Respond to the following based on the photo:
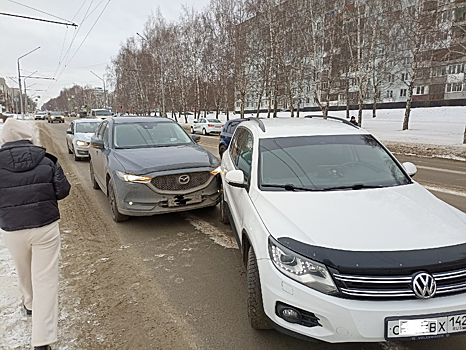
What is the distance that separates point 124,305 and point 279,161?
2.05 m

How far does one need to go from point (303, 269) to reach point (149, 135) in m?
5.11

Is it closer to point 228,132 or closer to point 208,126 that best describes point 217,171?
point 228,132

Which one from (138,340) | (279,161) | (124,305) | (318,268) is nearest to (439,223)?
(318,268)

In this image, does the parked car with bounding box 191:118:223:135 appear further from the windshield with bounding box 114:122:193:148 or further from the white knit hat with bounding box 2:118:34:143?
the white knit hat with bounding box 2:118:34:143

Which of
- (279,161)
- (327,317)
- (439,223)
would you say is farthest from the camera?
(279,161)

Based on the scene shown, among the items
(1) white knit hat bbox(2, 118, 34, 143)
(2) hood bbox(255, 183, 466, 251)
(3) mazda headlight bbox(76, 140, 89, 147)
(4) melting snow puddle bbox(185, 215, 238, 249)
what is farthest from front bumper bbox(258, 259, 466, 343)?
(3) mazda headlight bbox(76, 140, 89, 147)

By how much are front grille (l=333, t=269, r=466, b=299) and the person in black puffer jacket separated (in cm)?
206

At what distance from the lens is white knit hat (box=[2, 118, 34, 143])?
8.48 ft

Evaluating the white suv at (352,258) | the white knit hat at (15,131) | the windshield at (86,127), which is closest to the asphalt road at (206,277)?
the white suv at (352,258)

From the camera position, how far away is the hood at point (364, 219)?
232cm

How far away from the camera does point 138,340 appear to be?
2.76 metres

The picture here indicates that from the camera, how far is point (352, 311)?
6.88ft

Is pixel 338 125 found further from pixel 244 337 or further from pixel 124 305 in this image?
pixel 124 305

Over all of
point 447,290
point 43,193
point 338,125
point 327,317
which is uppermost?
point 338,125
